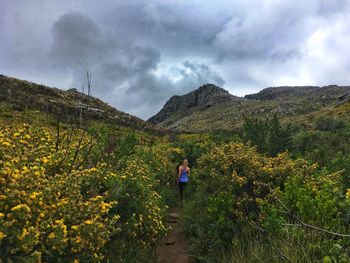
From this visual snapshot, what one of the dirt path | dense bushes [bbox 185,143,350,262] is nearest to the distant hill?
the dirt path

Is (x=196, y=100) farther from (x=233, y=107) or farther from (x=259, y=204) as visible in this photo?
(x=259, y=204)

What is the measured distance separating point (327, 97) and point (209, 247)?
72624 millimetres

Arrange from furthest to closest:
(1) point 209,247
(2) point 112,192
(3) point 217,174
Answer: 1. (3) point 217,174
2. (1) point 209,247
3. (2) point 112,192

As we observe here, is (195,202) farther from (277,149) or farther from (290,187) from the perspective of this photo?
(277,149)

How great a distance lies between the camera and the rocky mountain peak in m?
95.0

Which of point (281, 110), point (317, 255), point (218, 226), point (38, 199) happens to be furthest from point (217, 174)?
point (281, 110)

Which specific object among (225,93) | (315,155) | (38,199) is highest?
(225,93)

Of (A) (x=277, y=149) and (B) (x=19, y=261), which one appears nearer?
(B) (x=19, y=261)

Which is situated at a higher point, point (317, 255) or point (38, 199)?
point (38, 199)

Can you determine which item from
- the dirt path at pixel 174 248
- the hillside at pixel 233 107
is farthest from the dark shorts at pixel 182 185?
the hillside at pixel 233 107

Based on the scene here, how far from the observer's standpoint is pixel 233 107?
81062 mm

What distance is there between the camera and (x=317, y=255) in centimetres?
588

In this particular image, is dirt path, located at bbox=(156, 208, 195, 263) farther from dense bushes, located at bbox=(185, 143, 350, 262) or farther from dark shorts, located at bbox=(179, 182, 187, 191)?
dark shorts, located at bbox=(179, 182, 187, 191)

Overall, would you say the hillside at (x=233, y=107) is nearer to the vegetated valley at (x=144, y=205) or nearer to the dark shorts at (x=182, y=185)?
the dark shorts at (x=182, y=185)
